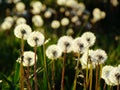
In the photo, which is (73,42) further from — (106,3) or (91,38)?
(106,3)

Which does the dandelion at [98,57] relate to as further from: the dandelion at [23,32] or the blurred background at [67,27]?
the blurred background at [67,27]

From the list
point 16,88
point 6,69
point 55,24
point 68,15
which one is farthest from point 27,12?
point 16,88

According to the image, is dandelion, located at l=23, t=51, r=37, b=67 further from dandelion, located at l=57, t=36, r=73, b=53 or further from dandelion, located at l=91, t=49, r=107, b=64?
dandelion, located at l=91, t=49, r=107, b=64

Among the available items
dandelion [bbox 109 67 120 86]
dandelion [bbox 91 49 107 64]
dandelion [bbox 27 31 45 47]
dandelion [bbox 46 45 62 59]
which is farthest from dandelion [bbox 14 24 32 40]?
dandelion [bbox 109 67 120 86]

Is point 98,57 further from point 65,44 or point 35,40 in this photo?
point 35,40

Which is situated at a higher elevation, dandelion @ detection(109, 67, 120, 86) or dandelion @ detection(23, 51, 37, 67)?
dandelion @ detection(23, 51, 37, 67)

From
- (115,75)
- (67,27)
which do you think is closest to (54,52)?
(115,75)

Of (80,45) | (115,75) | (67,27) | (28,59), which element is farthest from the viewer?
(67,27)

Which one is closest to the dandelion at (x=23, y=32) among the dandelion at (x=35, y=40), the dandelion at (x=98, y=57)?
the dandelion at (x=35, y=40)

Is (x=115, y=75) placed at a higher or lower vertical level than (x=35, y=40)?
lower
